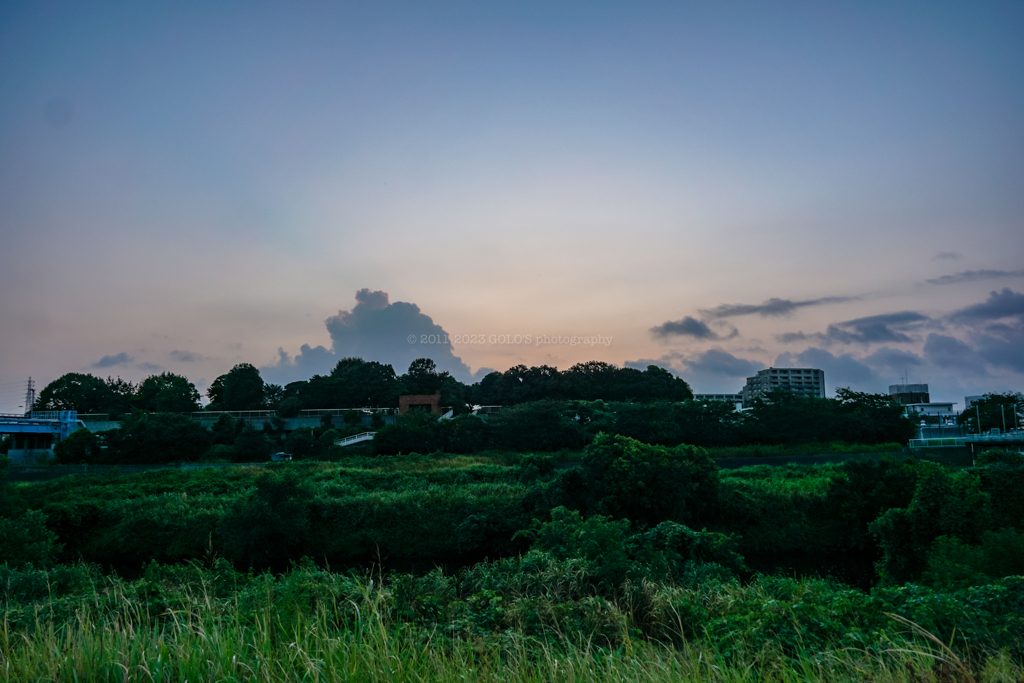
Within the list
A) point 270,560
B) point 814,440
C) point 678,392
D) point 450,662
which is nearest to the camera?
point 450,662

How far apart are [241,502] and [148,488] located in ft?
33.2

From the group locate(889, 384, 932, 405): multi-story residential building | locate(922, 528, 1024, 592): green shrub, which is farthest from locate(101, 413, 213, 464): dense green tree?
locate(889, 384, 932, 405): multi-story residential building

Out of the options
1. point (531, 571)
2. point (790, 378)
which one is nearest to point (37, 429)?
point (531, 571)

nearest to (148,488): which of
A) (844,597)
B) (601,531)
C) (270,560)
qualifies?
Result: (270,560)

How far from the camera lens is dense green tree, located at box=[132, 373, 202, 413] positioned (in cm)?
5322

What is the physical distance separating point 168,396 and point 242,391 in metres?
6.46

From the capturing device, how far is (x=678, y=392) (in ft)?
183

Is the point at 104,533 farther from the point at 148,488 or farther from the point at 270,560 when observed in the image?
the point at 270,560

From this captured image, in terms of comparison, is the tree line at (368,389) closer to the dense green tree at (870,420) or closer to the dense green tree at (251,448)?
the dense green tree at (251,448)

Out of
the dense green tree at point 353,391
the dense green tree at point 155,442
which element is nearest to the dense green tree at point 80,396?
the dense green tree at point 353,391

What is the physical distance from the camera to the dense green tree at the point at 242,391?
58.5 metres

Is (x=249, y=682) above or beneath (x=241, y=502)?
above

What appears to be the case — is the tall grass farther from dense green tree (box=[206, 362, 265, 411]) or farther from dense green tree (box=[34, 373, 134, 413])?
dense green tree (box=[34, 373, 134, 413])

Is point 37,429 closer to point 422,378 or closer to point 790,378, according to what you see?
point 422,378
